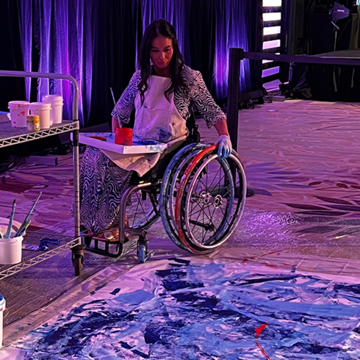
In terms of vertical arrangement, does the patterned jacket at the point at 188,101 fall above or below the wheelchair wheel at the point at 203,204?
above

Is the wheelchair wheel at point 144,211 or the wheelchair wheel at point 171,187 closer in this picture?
the wheelchair wheel at point 171,187

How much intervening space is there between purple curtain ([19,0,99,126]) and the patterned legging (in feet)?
6.91

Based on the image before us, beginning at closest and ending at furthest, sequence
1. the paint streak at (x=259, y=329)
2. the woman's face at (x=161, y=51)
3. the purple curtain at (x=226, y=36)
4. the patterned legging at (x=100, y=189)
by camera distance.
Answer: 1. the paint streak at (x=259, y=329)
2. the patterned legging at (x=100, y=189)
3. the woman's face at (x=161, y=51)
4. the purple curtain at (x=226, y=36)

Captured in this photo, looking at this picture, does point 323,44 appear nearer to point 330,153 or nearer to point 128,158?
point 330,153

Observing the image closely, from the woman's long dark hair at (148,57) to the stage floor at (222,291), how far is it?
0.73 metres

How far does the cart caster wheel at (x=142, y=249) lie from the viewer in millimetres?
2795

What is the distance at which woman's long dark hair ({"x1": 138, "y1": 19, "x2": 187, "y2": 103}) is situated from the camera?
2840 millimetres

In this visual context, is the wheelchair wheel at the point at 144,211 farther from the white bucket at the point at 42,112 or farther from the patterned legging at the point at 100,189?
the white bucket at the point at 42,112

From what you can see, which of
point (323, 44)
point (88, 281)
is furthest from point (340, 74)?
point (88, 281)

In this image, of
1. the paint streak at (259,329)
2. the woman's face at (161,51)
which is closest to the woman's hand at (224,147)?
the woman's face at (161,51)

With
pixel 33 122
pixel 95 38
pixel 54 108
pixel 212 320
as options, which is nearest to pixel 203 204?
pixel 212 320

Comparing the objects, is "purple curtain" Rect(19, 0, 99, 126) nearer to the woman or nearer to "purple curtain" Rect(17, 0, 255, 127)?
"purple curtain" Rect(17, 0, 255, 127)

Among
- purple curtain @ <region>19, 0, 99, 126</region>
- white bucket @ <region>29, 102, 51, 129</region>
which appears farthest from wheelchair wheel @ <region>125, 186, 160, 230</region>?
purple curtain @ <region>19, 0, 99, 126</region>

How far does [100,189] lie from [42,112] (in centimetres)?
56
